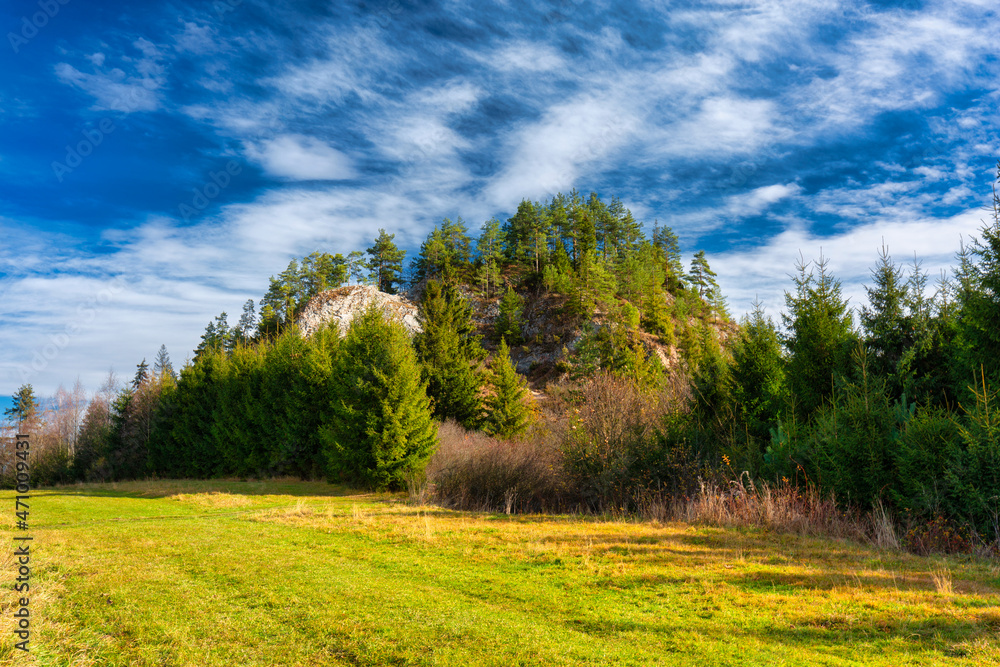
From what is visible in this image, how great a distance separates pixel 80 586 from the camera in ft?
21.9

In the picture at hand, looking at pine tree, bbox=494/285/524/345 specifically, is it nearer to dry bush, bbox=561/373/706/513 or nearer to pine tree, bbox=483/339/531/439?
pine tree, bbox=483/339/531/439

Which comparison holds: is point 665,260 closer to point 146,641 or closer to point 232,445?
point 232,445

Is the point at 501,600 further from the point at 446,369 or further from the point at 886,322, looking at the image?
the point at 446,369

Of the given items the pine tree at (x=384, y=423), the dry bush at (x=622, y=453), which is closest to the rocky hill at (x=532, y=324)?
the pine tree at (x=384, y=423)

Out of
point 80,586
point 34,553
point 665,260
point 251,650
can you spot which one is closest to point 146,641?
point 251,650

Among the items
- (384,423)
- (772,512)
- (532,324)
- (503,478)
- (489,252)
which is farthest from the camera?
(489,252)

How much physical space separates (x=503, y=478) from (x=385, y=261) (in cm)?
7007

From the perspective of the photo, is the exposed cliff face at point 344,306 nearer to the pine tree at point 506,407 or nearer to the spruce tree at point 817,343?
the pine tree at point 506,407

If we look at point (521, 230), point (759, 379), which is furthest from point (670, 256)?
point (759, 379)

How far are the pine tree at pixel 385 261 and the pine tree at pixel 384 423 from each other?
61288 millimetres

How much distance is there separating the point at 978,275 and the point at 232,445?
33.8m

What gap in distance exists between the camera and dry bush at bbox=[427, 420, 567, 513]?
1502 centimetres

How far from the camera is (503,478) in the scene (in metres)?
15.6

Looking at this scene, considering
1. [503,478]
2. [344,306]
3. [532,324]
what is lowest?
[503,478]
